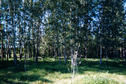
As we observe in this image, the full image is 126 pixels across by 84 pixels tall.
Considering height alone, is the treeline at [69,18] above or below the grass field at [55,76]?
above

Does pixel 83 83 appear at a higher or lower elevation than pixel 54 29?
lower

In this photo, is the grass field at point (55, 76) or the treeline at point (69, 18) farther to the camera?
the treeline at point (69, 18)

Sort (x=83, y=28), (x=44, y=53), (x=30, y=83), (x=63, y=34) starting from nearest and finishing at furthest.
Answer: (x=30, y=83), (x=83, y=28), (x=63, y=34), (x=44, y=53)

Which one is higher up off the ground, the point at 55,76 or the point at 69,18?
the point at 69,18

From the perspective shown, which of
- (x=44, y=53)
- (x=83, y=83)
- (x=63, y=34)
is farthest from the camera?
(x=44, y=53)

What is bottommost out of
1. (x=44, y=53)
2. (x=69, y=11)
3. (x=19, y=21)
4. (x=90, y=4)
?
(x=44, y=53)

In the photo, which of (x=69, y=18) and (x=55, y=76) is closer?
(x=55, y=76)

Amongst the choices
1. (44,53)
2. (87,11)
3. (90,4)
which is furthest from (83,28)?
(44,53)

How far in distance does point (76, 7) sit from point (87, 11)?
8.34 ft

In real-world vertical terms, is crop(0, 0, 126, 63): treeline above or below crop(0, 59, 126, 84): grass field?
above

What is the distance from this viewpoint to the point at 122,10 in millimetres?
24562

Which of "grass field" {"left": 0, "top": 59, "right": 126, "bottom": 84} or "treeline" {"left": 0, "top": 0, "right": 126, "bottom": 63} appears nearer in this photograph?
"grass field" {"left": 0, "top": 59, "right": 126, "bottom": 84}

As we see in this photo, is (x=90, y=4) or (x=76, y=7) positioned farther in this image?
(x=90, y=4)

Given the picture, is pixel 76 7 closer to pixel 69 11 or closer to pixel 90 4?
pixel 69 11
